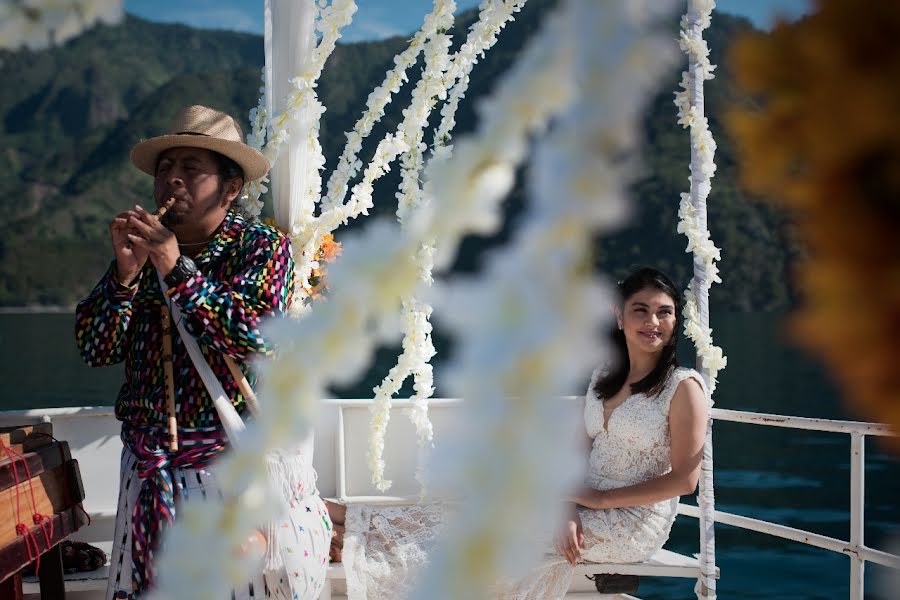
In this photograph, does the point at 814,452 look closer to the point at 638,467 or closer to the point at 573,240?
the point at 638,467

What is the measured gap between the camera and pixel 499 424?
0.38 metres

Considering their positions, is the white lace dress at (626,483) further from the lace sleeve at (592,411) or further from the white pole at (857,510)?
the white pole at (857,510)

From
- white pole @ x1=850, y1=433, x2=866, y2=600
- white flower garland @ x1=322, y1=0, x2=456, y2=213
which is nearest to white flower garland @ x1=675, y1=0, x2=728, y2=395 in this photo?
white pole @ x1=850, y1=433, x2=866, y2=600

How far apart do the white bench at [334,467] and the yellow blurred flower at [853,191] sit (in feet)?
8.51

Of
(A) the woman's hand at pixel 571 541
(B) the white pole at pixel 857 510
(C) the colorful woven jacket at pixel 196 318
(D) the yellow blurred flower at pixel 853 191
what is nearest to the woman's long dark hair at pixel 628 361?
(A) the woman's hand at pixel 571 541

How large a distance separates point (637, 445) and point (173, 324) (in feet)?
5.17

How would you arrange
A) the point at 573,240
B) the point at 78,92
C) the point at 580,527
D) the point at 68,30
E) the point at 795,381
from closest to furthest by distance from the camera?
the point at 573,240, the point at 68,30, the point at 580,527, the point at 795,381, the point at 78,92

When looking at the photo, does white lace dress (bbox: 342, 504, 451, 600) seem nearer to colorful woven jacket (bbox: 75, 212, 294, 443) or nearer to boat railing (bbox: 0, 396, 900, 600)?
boat railing (bbox: 0, 396, 900, 600)

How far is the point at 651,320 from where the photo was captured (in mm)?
2824

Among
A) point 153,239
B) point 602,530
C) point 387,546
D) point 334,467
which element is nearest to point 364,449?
point 334,467

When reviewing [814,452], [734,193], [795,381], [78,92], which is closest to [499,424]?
[814,452]

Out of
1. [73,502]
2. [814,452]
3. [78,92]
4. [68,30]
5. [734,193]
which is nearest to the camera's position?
[68,30]

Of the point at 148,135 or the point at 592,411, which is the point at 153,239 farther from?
the point at 148,135

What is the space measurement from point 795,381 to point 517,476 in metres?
45.3
